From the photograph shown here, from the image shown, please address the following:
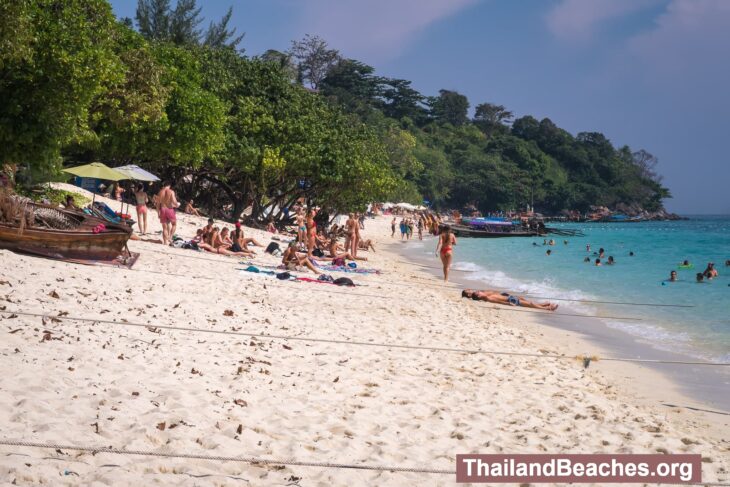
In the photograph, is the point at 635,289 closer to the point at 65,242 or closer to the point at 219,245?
the point at 219,245

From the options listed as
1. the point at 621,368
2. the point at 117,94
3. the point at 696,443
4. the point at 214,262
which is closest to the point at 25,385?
the point at 696,443

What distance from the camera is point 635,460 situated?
5531mm

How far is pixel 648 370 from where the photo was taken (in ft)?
32.9

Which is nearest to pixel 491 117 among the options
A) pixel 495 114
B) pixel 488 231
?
pixel 495 114

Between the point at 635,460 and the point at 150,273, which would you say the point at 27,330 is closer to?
the point at 150,273

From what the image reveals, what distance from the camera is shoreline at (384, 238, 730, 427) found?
823 centimetres

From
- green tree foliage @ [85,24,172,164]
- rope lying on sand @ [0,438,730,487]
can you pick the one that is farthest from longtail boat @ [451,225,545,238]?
rope lying on sand @ [0,438,730,487]

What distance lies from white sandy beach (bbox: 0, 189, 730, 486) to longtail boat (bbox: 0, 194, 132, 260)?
2.52 feet

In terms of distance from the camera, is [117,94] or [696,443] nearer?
[696,443]

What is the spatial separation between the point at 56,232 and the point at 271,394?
22.7ft

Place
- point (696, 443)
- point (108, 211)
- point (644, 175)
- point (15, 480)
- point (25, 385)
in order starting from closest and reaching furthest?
point (15, 480) < point (25, 385) < point (696, 443) < point (108, 211) < point (644, 175)

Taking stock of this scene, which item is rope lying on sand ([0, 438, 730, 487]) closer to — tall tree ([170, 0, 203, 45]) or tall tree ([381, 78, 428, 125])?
tall tree ([170, 0, 203, 45])

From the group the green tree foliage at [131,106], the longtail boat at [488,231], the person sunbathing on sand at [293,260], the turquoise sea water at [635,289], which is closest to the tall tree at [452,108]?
the longtail boat at [488,231]

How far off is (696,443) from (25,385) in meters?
5.78
